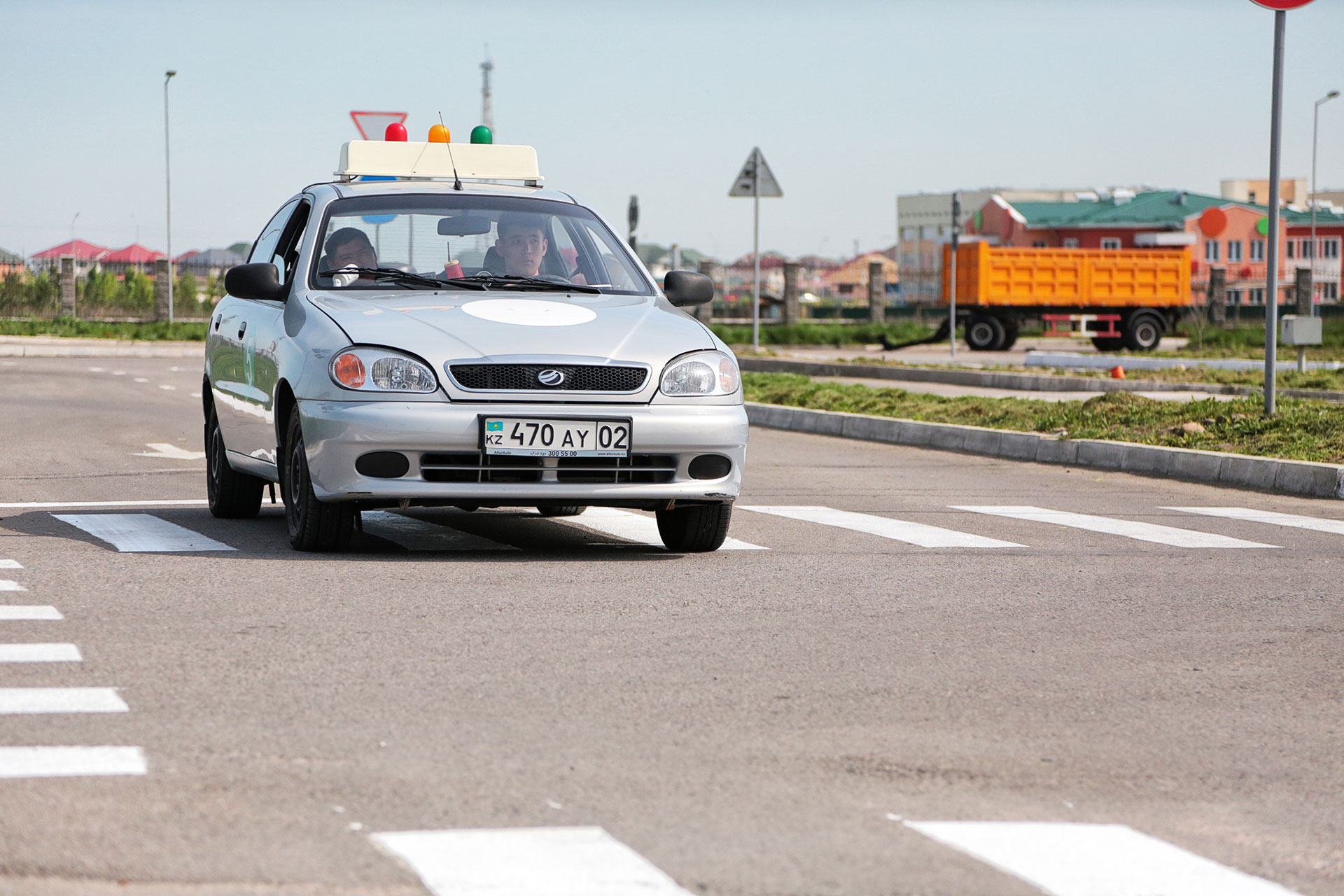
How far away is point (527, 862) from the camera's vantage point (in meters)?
A: 3.48

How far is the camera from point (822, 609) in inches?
262

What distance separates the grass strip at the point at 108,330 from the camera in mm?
38938

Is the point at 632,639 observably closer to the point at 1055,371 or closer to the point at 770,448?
the point at 770,448

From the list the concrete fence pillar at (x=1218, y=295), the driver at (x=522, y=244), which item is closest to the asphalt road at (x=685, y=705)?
the driver at (x=522, y=244)

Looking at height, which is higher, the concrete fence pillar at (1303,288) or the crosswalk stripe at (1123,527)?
the concrete fence pillar at (1303,288)

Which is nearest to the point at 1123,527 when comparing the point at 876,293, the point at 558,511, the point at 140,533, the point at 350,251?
the point at 558,511

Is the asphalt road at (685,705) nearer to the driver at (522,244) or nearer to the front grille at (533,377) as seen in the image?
the front grille at (533,377)

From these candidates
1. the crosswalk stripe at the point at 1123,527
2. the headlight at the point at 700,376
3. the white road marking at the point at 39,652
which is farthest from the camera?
the crosswalk stripe at the point at 1123,527

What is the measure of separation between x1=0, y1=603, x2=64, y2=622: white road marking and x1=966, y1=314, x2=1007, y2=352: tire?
33.3 meters

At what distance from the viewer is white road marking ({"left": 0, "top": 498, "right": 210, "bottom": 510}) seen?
9.78 meters

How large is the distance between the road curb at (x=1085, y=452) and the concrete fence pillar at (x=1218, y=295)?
34.8 m

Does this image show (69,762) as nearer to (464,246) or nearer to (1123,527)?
(464,246)

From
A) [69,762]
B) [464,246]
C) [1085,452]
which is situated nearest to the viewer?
[69,762]

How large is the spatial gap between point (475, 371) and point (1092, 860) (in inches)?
166
